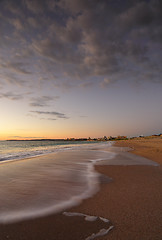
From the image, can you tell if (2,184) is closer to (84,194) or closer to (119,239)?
(84,194)

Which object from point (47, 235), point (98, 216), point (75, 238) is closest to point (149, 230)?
point (98, 216)


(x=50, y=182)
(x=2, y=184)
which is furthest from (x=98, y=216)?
(x=2, y=184)

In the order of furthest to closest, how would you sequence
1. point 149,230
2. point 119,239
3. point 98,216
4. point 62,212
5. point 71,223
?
point 62,212 → point 98,216 → point 71,223 → point 149,230 → point 119,239

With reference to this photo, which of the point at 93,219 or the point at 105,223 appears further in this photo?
the point at 93,219

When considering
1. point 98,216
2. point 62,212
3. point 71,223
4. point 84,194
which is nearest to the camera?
point 71,223

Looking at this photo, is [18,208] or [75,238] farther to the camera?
[18,208]

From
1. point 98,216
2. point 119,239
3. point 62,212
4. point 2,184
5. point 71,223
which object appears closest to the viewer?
point 119,239

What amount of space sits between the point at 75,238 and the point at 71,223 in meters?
0.45

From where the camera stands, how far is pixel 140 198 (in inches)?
174

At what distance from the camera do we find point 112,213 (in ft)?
11.6

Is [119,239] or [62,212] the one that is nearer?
[119,239]

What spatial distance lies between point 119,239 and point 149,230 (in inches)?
25.7

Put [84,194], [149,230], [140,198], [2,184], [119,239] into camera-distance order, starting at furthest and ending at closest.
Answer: [2,184], [84,194], [140,198], [149,230], [119,239]

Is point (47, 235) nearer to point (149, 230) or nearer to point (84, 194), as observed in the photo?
point (149, 230)
